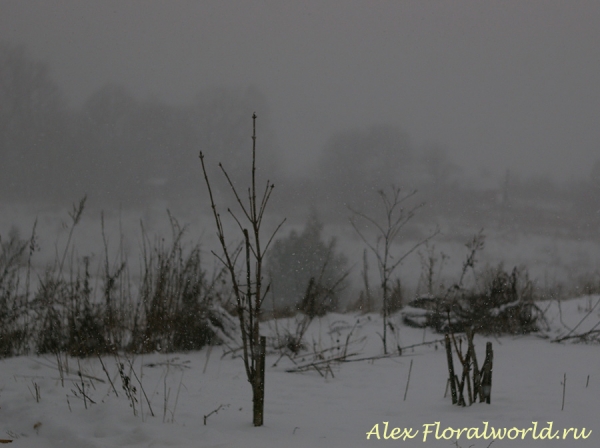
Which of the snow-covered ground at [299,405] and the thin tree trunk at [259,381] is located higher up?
the thin tree trunk at [259,381]

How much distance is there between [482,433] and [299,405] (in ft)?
3.32

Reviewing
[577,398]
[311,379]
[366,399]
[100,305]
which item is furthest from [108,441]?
[100,305]

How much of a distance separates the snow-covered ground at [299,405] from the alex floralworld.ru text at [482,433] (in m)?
0.01

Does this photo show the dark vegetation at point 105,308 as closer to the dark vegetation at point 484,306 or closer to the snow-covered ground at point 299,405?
the snow-covered ground at point 299,405

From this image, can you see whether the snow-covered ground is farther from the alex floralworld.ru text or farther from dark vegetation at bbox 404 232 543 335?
dark vegetation at bbox 404 232 543 335

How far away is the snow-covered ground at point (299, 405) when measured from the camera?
1.85m

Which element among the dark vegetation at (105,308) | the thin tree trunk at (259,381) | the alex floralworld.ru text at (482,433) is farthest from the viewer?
the dark vegetation at (105,308)

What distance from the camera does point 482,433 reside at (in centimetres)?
187

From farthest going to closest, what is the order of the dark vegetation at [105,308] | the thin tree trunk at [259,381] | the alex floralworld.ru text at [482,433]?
1. the dark vegetation at [105,308]
2. the thin tree trunk at [259,381]
3. the alex floralworld.ru text at [482,433]

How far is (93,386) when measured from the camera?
8.96ft

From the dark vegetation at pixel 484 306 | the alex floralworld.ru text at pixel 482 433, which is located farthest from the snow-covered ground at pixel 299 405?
the dark vegetation at pixel 484 306

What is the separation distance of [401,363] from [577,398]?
5.56 feet

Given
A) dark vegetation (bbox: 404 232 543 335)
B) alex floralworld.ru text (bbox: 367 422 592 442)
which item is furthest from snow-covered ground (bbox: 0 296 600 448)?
dark vegetation (bbox: 404 232 543 335)

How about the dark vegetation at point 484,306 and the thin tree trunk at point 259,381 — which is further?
the dark vegetation at point 484,306
